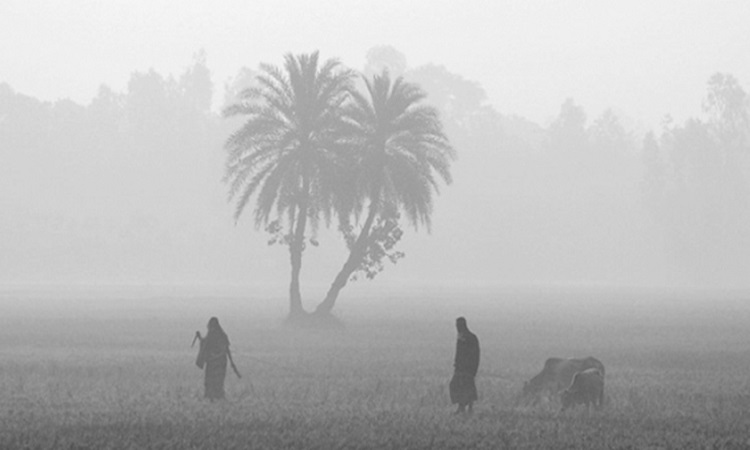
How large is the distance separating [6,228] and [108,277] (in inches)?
515

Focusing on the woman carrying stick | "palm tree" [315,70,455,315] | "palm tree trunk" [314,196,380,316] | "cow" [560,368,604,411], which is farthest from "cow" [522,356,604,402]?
"palm tree trunk" [314,196,380,316]

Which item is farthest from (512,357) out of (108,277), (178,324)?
(108,277)

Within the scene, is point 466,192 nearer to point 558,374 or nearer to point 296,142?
point 296,142

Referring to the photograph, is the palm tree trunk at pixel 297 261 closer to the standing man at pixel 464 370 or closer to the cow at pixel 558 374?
the cow at pixel 558 374

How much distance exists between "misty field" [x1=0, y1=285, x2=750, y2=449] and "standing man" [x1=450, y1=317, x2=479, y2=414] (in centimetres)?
46

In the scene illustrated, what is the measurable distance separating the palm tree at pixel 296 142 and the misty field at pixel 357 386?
562cm

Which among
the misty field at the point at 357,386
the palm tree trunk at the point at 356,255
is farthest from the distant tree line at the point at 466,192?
the misty field at the point at 357,386

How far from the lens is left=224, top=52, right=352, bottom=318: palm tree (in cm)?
5284

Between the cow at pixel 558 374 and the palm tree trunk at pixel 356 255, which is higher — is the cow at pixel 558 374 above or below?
below

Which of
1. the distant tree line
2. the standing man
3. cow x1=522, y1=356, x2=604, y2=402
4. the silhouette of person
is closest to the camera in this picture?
the standing man

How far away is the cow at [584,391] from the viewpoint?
2108 centimetres

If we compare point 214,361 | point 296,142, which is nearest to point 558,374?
point 214,361

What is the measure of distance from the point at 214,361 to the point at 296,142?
32342 millimetres

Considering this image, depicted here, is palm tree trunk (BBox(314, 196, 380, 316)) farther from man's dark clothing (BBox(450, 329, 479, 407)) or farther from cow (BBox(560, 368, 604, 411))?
man's dark clothing (BBox(450, 329, 479, 407))
